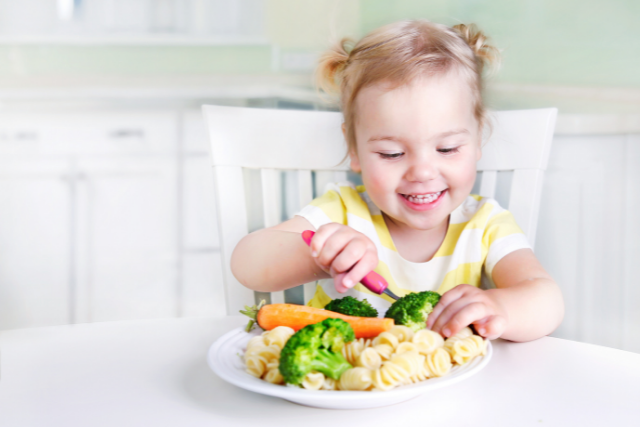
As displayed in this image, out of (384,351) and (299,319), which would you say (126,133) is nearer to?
(299,319)

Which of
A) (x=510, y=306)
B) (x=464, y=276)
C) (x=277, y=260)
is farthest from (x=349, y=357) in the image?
(x=464, y=276)

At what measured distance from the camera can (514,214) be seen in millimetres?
957

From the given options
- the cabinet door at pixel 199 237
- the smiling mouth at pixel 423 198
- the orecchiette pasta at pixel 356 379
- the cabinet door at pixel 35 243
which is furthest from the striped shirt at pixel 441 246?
the cabinet door at pixel 35 243

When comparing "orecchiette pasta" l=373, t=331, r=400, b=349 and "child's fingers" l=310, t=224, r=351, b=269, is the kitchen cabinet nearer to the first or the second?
"child's fingers" l=310, t=224, r=351, b=269

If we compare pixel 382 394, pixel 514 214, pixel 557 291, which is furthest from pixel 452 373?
pixel 514 214

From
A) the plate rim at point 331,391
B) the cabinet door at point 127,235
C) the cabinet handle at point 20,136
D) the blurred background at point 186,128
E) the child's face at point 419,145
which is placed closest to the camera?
the plate rim at point 331,391

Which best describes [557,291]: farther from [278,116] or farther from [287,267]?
[278,116]

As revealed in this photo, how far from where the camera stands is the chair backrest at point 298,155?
931mm

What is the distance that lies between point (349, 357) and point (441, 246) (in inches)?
22.0

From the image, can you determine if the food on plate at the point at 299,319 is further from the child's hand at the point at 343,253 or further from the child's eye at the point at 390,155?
the child's eye at the point at 390,155

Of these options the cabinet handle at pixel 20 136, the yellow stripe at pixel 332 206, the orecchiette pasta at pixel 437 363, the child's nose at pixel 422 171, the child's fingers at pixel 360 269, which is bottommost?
the orecchiette pasta at pixel 437 363

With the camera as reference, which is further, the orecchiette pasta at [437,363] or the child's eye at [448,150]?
the child's eye at [448,150]

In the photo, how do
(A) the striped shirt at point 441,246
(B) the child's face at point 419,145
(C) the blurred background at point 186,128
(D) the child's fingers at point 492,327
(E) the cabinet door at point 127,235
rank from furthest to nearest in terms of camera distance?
(E) the cabinet door at point 127,235
(C) the blurred background at point 186,128
(A) the striped shirt at point 441,246
(B) the child's face at point 419,145
(D) the child's fingers at point 492,327

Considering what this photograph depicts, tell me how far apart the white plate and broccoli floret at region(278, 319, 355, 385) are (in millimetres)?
15
